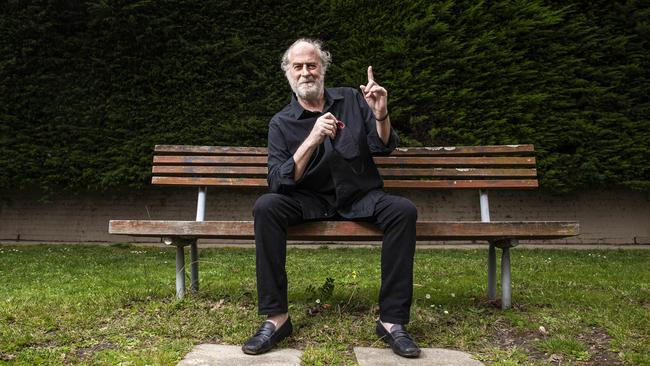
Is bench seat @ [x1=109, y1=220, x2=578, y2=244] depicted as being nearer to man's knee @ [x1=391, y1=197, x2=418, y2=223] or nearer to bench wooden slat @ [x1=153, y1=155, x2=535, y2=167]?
man's knee @ [x1=391, y1=197, x2=418, y2=223]

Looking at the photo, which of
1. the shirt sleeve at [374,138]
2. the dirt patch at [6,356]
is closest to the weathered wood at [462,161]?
the shirt sleeve at [374,138]

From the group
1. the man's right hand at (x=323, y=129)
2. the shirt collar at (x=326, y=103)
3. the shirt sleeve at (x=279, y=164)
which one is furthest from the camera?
the shirt collar at (x=326, y=103)

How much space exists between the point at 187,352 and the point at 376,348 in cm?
81

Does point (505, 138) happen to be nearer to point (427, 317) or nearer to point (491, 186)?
point (491, 186)

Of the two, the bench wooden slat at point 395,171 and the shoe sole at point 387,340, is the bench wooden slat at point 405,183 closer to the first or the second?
the bench wooden slat at point 395,171

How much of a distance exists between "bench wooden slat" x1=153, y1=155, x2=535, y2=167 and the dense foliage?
13.4 feet

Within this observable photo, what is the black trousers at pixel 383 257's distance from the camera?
2.59 metres

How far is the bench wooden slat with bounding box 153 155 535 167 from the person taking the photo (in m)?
3.51

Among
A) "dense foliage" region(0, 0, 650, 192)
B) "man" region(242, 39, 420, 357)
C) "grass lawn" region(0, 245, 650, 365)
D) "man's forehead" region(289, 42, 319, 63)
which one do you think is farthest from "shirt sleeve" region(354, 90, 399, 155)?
"dense foliage" region(0, 0, 650, 192)

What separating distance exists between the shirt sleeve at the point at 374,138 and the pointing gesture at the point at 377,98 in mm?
146

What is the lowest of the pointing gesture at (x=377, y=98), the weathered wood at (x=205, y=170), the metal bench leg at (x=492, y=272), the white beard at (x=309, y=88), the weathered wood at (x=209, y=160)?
the metal bench leg at (x=492, y=272)

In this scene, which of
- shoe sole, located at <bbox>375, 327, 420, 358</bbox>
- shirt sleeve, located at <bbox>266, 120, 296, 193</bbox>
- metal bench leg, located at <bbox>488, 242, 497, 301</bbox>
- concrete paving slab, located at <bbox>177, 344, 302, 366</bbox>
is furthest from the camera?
metal bench leg, located at <bbox>488, 242, 497, 301</bbox>

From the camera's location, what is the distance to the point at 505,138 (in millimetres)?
7562

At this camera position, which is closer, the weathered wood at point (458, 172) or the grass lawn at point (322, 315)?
the grass lawn at point (322, 315)
